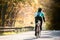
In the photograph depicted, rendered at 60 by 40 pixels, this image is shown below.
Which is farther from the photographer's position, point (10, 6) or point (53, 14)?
point (53, 14)

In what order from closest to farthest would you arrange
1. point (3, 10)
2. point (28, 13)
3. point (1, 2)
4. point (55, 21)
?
point (1, 2) < point (3, 10) < point (28, 13) < point (55, 21)

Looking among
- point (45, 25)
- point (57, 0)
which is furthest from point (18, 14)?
point (57, 0)

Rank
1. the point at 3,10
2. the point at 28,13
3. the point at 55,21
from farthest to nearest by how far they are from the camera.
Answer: the point at 55,21, the point at 28,13, the point at 3,10

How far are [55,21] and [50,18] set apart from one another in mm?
861

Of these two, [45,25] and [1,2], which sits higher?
[1,2]

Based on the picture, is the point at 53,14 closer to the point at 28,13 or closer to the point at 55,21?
the point at 55,21

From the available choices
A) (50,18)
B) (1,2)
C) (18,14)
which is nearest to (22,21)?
(18,14)

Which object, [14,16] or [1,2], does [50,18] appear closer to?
[14,16]

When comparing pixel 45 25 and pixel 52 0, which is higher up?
pixel 52 0

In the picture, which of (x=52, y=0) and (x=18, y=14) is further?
(x=52, y=0)

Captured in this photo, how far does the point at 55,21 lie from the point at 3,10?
7544 mm

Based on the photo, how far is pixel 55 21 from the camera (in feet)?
118

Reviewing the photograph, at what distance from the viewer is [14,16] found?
108 ft

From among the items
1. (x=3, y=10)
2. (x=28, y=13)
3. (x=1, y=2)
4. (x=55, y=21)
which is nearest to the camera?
(x=1, y=2)
